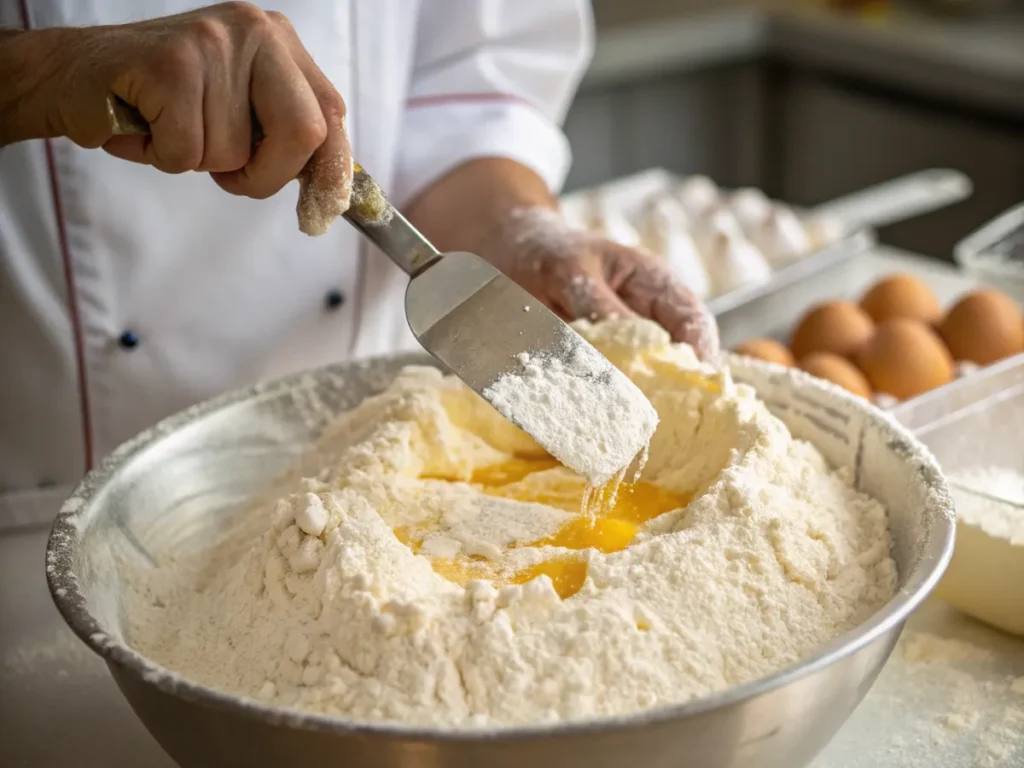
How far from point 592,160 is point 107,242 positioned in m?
→ 1.96

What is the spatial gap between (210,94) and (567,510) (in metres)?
0.43

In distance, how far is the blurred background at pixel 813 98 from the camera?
2822 mm

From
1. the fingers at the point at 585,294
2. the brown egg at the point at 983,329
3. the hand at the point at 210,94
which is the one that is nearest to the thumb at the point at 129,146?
the hand at the point at 210,94

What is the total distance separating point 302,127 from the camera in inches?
33.4

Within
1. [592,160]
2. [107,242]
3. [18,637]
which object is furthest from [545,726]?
[592,160]

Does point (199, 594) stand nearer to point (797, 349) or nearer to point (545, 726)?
point (545, 726)

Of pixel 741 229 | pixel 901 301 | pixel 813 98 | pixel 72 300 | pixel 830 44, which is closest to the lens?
pixel 72 300

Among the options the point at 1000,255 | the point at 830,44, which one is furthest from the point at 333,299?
the point at 830,44

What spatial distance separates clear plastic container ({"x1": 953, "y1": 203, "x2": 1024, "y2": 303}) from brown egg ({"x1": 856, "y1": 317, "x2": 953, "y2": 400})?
0.20m

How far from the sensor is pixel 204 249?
1366mm

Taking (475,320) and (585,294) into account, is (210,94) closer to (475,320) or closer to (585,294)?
(475,320)

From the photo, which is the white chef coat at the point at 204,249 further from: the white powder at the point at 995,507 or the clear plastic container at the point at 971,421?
the white powder at the point at 995,507

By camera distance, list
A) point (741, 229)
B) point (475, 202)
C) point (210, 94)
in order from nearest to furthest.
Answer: point (210, 94), point (475, 202), point (741, 229)

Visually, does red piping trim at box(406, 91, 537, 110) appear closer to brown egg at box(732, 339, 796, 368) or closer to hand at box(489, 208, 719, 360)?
hand at box(489, 208, 719, 360)
